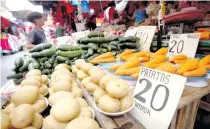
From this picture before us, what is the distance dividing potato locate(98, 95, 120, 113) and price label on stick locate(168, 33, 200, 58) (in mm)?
1097

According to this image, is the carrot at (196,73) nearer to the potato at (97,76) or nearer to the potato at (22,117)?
the potato at (97,76)

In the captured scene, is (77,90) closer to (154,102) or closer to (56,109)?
(56,109)

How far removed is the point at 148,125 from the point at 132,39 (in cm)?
148

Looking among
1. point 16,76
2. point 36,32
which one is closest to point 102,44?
point 16,76

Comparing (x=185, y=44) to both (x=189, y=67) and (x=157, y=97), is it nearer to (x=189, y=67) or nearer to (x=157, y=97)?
(x=189, y=67)


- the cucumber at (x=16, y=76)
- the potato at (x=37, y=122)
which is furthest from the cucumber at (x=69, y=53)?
the potato at (x=37, y=122)

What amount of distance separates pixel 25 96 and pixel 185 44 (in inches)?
60.6

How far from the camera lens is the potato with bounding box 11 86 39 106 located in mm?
910

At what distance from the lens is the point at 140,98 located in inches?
37.8

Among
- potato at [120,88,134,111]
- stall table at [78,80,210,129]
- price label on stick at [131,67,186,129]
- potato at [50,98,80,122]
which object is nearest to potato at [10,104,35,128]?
potato at [50,98,80,122]

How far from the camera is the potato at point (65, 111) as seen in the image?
747mm

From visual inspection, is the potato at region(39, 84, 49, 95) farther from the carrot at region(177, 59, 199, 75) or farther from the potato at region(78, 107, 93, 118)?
the carrot at region(177, 59, 199, 75)

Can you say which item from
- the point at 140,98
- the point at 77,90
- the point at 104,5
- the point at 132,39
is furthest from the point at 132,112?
the point at 104,5

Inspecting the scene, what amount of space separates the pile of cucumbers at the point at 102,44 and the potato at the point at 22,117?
4.16 feet
